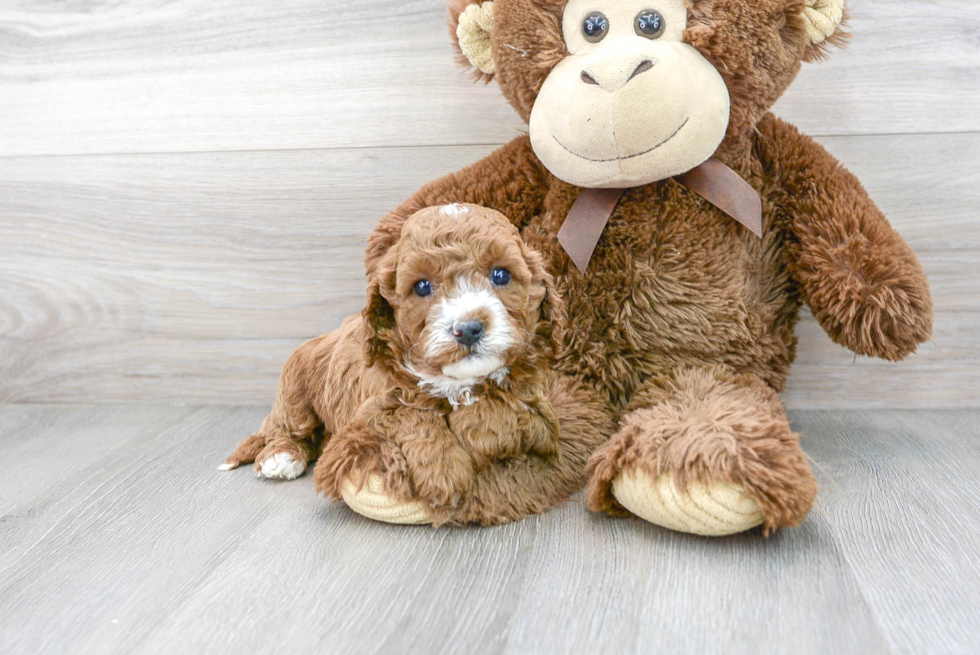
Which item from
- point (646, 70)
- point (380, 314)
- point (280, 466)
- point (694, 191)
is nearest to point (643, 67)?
point (646, 70)

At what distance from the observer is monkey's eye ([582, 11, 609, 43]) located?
2.96 ft

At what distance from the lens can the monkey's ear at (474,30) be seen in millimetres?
970

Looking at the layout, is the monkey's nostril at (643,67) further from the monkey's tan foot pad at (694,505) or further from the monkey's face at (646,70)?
the monkey's tan foot pad at (694,505)

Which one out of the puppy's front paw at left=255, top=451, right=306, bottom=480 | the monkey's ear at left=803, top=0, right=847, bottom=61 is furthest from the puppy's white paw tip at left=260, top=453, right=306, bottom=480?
the monkey's ear at left=803, top=0, right=847, bottom=61

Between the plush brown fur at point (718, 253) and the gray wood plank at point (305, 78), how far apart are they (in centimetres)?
21

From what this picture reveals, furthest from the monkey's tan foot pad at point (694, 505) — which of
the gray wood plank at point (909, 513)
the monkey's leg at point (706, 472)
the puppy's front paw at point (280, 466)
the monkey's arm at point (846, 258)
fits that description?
the puppy's front paw at point (280, 466)

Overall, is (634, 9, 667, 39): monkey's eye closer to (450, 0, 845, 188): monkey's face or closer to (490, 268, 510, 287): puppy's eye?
(450, 0, 845, 188): monkey's face

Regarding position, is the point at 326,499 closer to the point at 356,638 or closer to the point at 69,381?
the point at 356,638

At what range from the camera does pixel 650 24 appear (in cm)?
89

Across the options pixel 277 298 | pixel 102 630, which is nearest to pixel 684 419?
pixel 102 630

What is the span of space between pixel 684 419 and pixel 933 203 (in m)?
0.63

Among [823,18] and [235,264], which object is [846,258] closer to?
[823,18]

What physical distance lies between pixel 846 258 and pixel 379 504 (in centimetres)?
62

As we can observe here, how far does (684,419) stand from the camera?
84 centimetres
